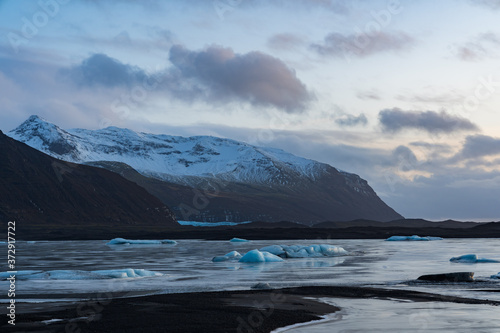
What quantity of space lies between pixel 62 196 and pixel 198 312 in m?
159

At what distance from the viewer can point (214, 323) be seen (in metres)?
18.5

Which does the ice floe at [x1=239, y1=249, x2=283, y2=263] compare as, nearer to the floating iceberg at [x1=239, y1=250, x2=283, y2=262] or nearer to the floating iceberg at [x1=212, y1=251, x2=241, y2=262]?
the floating iceberg at [x1=239, y1=250, x2=283, y2=262]

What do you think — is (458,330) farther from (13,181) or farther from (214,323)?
(13,181)

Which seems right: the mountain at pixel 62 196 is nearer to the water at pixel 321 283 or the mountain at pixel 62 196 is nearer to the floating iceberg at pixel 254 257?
the floating iceberg at pixel 254 257

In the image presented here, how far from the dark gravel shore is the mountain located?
422 ft

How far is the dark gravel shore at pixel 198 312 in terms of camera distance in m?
17.8

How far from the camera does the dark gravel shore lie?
699 inches

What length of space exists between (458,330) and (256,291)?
11.3 metres

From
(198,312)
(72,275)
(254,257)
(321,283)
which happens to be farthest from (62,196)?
(198,312)

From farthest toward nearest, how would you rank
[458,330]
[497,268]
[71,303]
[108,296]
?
[497,268] < [108,296] < [71,303] < [458,330]

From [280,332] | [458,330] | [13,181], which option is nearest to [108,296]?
[280,332]

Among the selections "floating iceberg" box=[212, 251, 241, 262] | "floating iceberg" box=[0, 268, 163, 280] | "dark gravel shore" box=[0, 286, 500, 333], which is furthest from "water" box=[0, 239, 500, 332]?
"floating iceberg" box=[212, 251, 241, 262]

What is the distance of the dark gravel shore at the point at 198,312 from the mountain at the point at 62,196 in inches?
5061

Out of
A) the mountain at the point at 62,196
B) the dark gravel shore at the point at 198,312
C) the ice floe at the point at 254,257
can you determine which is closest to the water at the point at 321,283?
the dark gravel shore at the point at 198,312
